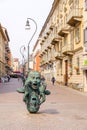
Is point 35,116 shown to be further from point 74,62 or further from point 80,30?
point 74,62

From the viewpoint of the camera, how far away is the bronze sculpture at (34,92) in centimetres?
1473

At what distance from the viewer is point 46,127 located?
1124cm

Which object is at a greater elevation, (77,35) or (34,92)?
(77,35)

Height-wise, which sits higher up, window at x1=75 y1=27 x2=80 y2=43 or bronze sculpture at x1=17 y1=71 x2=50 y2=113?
window at x1=75 y1=27 x2=80 y2=43

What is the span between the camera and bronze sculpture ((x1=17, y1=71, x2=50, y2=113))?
14.7 meters

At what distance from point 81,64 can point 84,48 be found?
8.00 feet

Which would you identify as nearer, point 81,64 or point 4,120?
point 4,120

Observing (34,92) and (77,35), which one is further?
(77,35)

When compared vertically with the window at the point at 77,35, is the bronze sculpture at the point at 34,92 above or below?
below

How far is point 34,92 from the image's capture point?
14.9m

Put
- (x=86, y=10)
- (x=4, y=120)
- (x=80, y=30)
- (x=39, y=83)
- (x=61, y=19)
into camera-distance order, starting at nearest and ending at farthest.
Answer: (x=4, y=120)
(x=39, y=83)
(x=86, y=10)
(x=80, y=30)
(x=61, y=19)

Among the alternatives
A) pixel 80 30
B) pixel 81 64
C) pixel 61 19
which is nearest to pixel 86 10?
pixel 80 30

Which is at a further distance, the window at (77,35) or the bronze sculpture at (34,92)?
the window at (77,35)

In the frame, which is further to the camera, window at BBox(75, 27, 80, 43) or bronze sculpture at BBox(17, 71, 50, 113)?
window at BBox(75, 27, 80, 43)
